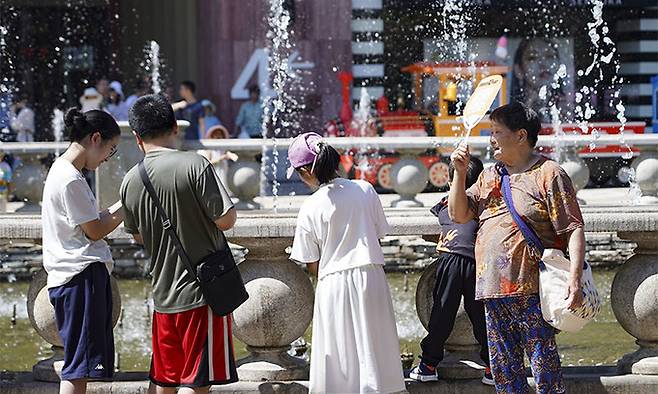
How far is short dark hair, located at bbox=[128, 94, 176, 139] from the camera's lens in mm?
5055

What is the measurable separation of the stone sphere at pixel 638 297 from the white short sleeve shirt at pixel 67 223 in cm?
219

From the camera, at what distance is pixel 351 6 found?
21.8 m

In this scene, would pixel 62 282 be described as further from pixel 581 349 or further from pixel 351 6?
pixel 351 6

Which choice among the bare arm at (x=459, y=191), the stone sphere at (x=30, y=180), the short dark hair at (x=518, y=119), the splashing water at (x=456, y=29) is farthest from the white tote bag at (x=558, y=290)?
the splashing water at (x=456, y=29)

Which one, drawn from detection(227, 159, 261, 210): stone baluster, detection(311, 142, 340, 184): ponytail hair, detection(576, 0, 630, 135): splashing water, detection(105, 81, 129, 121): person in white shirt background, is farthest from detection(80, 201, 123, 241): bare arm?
detection(576, 0, 630, 135): splashing water

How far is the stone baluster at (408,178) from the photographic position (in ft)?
44.0

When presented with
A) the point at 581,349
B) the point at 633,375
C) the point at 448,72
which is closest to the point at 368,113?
the point at 448,72

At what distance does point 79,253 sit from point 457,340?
170cm

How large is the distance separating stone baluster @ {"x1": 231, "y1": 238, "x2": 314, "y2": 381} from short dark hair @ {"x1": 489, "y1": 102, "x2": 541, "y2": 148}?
1.12 m

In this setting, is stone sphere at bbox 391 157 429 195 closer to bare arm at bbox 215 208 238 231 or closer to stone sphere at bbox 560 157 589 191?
stone sphere at bbox 560 157 589 191

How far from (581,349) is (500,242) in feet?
13.0

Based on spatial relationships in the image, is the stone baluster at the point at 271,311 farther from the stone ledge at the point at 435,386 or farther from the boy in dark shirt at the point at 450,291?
the boy in dark shirt at the point at 450,291

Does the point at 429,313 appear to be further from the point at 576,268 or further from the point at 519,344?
the point at 576,268

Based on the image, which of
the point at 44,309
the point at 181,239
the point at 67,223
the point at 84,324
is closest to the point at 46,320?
the point at 44,309
